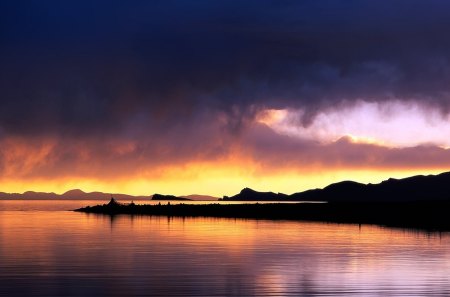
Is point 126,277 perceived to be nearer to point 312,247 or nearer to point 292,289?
point 292,289

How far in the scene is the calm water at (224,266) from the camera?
3378cm

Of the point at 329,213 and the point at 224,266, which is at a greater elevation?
the point at 329,213

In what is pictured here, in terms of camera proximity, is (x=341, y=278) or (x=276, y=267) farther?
(x=276, y=267)

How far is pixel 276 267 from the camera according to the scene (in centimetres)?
4397

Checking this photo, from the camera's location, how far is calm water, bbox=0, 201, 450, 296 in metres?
33.8

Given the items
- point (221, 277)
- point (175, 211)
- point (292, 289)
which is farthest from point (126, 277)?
point (175, 211)

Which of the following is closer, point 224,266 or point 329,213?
point 224,266

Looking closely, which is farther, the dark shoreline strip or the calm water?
the dark shoreline strip

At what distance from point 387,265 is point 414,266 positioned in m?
1.68

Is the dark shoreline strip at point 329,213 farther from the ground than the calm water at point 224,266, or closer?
farther from the ground

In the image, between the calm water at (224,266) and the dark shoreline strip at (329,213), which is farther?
the dark shoreline strip at (329,213)

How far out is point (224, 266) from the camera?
44.8m

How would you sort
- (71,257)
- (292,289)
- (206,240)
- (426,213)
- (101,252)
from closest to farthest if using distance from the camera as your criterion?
(292,289) < (71,257) < (101,252) < (206,240) < (426,213)

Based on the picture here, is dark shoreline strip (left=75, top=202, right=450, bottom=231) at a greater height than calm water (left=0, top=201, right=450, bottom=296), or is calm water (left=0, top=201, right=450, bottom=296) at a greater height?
dark shoreline strip (left=75, top=202, right=450, bottom=231)
